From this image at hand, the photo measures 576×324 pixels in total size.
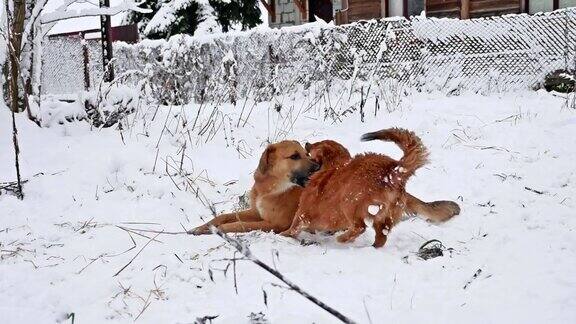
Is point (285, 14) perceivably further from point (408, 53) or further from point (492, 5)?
point (408, 53)

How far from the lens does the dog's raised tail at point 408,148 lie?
3.26 meters

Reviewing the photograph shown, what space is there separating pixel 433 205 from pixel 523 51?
904cm

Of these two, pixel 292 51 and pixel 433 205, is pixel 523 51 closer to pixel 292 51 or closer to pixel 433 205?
pixel 292 51

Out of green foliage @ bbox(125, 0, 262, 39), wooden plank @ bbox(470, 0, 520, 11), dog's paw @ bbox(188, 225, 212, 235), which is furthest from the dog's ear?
green foliage @ bbox(125, 0, 262, 39)

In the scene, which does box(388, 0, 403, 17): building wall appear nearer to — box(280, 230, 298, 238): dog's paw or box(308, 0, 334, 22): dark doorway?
box(308, 0, 334, 22): dark doorway

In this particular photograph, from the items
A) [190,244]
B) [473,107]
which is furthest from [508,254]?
[473,107]

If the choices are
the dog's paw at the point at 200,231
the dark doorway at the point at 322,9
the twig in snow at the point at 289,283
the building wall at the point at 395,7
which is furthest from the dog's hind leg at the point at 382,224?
the building wall at the point at 395,7

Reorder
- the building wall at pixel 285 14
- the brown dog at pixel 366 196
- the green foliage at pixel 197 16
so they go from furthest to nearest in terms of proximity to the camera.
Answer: the building wall at pixel 285 14 < the green foliage at pixel 197 16 < the brown dog at pixel 366 196

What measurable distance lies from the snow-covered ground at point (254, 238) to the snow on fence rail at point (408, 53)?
443 centimetres

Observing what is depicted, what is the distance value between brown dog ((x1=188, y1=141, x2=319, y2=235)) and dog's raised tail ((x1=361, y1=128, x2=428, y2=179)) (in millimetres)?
557

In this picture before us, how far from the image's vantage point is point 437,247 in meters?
3.14

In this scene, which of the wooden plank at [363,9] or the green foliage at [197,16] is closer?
the wooden plank at [363,9]

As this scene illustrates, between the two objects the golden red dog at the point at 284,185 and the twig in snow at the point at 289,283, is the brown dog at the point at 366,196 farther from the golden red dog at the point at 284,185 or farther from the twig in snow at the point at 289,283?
the twig in snow at the point at 289,283

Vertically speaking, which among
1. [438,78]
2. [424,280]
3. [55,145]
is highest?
[438,78]
